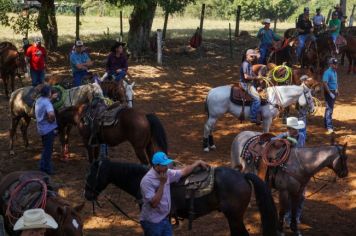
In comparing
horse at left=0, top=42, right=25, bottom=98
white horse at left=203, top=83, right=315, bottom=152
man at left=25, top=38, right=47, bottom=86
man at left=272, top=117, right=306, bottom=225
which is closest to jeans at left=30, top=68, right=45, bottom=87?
man at left=25, top=38, right=47, bottom=86

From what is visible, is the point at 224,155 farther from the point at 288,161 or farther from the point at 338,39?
the point at 338,39

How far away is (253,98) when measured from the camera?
11.4 m

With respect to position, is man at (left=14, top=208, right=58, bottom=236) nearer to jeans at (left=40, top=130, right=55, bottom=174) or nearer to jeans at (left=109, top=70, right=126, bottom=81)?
jeans at (left=40, top=130, right=55, bottom=174)

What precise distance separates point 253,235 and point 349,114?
902 centimetres

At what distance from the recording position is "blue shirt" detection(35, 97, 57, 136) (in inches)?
361

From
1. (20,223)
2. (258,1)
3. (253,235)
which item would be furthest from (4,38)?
(258,1)

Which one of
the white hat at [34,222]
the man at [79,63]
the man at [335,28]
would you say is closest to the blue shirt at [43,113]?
the man at [79,63]

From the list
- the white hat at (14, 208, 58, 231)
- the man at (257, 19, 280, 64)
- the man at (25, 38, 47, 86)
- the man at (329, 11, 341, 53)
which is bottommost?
the white hat at (14, 208, 58, 231)

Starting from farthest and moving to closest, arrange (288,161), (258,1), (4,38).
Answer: (258,1) → (4,38) → (288,161)

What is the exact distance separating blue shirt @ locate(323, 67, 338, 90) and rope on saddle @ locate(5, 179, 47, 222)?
904cm

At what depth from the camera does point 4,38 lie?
2569cm

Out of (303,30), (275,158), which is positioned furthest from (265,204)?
(303,30)

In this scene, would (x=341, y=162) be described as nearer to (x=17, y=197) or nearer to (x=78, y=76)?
(x=17, y=197)

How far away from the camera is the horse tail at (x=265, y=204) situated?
645 centimetres
